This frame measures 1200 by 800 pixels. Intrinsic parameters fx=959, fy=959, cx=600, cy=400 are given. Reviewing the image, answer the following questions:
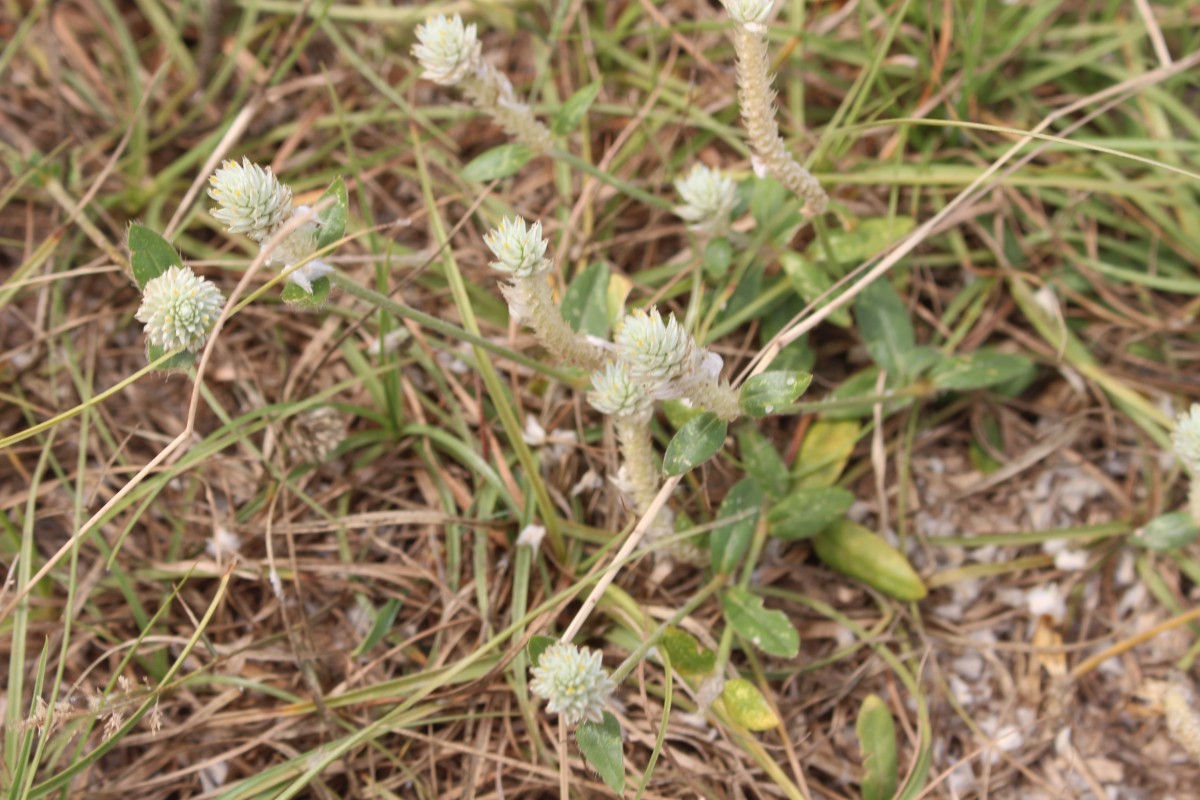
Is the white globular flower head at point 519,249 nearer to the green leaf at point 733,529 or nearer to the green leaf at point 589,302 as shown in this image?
the green leaf at point 589,302

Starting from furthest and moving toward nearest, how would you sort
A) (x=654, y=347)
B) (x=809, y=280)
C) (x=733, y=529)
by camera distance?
(x=809, y=280), (x=733, y=529), (x=654, y=347)

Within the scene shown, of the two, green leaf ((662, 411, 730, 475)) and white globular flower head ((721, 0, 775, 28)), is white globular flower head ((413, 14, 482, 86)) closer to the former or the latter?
white globular flower head ((721, 0, 775, 28))

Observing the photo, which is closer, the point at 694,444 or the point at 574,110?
the point at 694,444

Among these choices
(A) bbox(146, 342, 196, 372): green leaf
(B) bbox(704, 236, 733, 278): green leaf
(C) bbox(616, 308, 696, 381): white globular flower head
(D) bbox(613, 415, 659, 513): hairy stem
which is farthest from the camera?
(B) bbox(704, 236, 733, 278): green leaf

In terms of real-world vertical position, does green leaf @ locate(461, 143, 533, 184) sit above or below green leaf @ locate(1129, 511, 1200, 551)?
above

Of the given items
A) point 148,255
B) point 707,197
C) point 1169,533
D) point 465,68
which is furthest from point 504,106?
point 1169,533

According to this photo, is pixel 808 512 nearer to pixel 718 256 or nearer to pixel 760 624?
pixel 760 624

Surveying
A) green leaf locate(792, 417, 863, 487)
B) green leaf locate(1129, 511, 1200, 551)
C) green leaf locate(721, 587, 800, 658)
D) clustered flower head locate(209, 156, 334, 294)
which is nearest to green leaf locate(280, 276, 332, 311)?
clustered flower head locate(209, 156, 334, 294)
